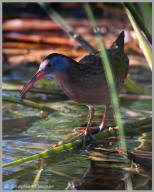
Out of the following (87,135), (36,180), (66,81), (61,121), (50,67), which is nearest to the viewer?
(36,180)

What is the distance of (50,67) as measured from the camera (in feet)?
11.7

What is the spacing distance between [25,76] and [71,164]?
139 inches

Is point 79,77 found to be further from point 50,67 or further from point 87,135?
point 87,135

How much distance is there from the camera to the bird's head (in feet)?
11.5

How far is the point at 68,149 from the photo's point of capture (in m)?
3.72

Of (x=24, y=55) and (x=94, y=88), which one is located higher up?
(x=24, y=55)

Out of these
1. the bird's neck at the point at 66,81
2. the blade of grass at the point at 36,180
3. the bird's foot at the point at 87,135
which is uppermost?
the bird's neck at the point at 66,81

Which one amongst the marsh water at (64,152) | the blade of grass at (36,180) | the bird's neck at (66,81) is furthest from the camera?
the bird's neck at (66,81)

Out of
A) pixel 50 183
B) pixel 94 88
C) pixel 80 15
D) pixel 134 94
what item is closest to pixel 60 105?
pixel 134 94

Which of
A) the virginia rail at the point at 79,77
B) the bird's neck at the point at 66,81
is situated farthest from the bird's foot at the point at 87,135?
the bird's neck at the point at 66,81

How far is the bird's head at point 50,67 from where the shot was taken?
351cm

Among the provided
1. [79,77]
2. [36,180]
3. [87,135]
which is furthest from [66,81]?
[36,180]

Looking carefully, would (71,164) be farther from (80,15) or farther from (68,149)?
(80,15)

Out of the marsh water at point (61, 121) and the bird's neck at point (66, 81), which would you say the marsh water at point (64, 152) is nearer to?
the marsh water at point (61, 121)
